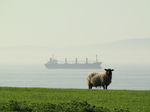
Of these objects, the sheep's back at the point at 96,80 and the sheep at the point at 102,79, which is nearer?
the sheep at the point at 102,79

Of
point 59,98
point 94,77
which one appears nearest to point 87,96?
point 59,98

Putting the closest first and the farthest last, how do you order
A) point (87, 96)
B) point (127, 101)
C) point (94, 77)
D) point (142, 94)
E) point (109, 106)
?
point (109, 106), point (127, 101), point (87, 96), point (142, 94), point (94, 77)

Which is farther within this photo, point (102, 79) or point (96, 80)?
point (96, 80)

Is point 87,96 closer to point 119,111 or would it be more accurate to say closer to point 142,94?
point 142,94

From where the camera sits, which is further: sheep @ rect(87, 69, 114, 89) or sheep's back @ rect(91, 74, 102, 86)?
sheep's back @ rect(91, 74, 102, 86)

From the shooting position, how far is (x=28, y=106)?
60.4 feet

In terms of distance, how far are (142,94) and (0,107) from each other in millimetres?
11083

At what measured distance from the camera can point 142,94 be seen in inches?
1067

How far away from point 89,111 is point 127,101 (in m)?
5.31

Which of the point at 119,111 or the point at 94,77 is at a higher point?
the point at 94,77

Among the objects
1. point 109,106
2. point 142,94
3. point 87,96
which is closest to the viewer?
point 109,106

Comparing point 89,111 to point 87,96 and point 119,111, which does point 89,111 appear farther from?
point 87,96

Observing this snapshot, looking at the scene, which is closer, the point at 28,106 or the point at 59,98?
the point at 28,106

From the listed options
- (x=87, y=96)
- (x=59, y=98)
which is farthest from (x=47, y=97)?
(x=87, y=96)
